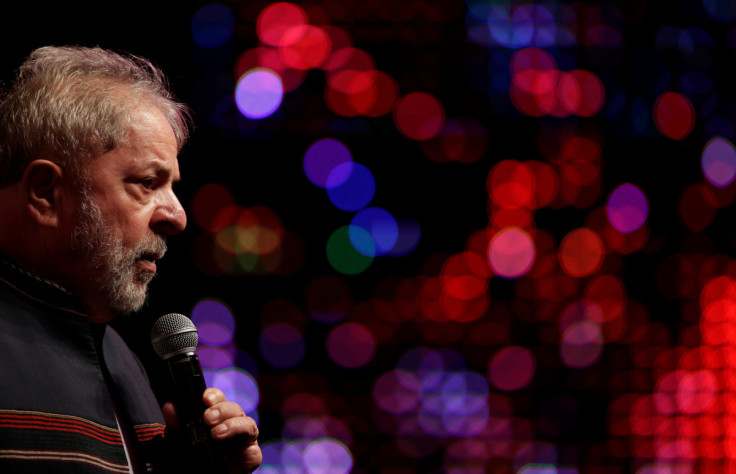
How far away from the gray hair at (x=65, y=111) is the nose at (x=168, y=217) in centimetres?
11

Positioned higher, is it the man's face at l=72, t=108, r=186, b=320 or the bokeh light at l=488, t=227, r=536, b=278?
the man's face at l=72, t=108, r=186, b=320

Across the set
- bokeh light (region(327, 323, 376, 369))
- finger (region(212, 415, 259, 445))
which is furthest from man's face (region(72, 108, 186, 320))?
bokeh light (region(327, 323, 376, 369))

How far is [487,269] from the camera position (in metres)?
→ 4.35

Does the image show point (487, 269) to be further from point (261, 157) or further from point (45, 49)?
point (45, 49)

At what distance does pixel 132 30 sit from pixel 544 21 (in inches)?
101

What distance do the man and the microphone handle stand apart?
0.02 metres

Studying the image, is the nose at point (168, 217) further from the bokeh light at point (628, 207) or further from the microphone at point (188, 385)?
the bokeh light at point (628, 207)

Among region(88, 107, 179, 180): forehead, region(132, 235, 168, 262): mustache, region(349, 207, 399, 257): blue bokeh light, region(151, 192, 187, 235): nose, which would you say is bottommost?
region(349, 207, 399, 257): blue bokeh light

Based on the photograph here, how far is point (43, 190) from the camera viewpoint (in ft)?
3.25

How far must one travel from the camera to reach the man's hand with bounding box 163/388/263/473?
96 cm

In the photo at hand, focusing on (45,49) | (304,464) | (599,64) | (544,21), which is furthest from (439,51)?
(45,49)

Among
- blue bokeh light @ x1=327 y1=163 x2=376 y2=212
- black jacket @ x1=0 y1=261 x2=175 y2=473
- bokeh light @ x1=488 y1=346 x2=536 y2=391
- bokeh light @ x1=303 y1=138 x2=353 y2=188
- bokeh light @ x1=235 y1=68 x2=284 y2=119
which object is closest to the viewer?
black jacket @ x1=0 y1=261 x2=175 y2=473

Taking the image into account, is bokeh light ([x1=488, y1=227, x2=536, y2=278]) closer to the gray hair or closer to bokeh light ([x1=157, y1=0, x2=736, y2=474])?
bokeh light ([x1=157, y1=0, x2=736, y2=474])

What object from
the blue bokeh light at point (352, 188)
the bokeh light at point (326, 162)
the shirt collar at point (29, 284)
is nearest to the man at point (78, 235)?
the shirt collar at point (29, 284)
